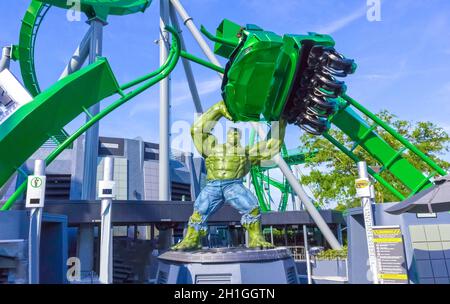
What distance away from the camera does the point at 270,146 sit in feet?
29.4

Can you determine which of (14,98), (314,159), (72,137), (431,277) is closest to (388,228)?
(431,277)

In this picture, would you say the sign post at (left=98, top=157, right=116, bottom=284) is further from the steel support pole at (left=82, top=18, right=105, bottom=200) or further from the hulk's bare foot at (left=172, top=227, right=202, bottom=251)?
the steel support pole at (left=82, top=18, right=105, bottom=200)

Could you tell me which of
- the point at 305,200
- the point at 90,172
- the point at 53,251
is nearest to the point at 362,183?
the point at 305,200

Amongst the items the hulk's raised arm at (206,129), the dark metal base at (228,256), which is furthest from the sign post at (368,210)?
the hulk's raised arm at (206,129)

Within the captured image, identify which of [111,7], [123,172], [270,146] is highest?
[111,7]

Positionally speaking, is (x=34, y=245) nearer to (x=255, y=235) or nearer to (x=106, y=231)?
(x=106, y=231)

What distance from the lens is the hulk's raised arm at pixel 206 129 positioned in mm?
9219

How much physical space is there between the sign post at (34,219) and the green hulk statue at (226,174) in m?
3.08

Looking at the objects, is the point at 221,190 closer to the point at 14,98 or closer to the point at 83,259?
the point at 14,98

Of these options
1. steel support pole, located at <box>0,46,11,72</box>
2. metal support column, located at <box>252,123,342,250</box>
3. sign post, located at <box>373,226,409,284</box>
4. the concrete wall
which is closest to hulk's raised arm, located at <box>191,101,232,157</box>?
the concrete wall

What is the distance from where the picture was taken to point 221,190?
351 inches

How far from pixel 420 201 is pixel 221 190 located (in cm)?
452

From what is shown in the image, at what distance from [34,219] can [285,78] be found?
6.70 metres

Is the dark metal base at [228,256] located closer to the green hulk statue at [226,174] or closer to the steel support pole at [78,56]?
the green hulk statue at [226,174]
